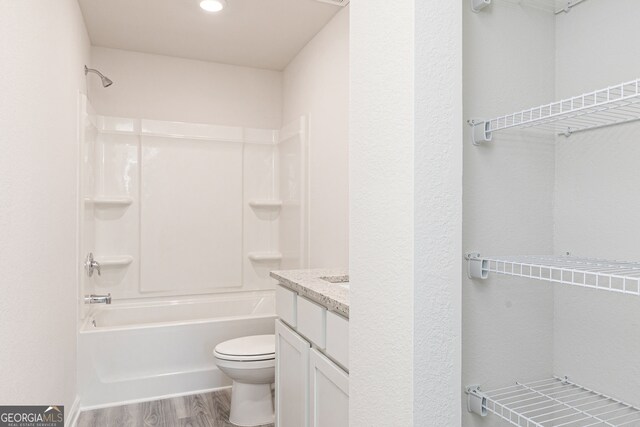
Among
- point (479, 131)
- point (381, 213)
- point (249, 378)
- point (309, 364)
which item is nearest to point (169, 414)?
point (249, 378)

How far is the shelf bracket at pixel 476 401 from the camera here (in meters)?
1.10

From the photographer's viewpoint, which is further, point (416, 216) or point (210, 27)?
point (210, 27)

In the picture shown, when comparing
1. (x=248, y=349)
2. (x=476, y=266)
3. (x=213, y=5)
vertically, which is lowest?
(x=248, y=349)

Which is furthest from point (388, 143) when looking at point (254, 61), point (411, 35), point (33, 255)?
point (254, 61)

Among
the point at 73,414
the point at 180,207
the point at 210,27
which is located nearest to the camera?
the point at 73,414

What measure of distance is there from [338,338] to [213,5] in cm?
225

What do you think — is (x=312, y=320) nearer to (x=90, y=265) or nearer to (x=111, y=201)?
(x=90, y=265)

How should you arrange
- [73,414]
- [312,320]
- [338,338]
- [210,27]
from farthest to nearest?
[210,27] → [73,414] → [312,320] → [338,338]

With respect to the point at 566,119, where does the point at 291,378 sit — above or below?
below

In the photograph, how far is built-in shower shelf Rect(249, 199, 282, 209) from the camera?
3914 mm

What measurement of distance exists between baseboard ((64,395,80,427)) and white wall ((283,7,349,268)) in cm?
170

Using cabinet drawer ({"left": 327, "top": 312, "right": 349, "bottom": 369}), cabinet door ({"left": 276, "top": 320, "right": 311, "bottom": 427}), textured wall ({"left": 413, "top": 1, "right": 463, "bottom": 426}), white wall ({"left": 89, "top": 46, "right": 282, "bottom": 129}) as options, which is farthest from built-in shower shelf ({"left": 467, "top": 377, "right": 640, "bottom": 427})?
white wall ({"left": 89, "top": 46, "right": 282, "bottom": 129})

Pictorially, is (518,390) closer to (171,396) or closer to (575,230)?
(575,230)

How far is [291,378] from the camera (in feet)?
6.49
